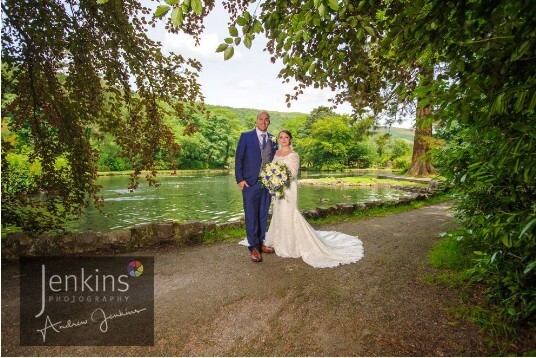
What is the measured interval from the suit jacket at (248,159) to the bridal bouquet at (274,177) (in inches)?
7.6

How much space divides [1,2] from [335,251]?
22.0 ft

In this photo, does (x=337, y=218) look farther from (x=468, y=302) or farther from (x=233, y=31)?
(x=233, y=31)

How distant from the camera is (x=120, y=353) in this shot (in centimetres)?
249

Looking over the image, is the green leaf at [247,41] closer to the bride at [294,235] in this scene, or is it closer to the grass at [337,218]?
the bride at [294,235]

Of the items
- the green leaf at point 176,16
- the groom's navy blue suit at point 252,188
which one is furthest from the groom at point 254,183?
the green leaf at point 176,16

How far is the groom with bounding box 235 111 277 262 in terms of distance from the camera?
16.4 feet

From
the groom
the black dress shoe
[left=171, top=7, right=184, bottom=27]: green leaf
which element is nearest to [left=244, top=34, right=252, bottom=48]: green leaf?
[left=171, top=7, right=184, bottom=27]: green leaf

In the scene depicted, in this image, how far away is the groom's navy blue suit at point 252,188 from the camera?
5.01 m

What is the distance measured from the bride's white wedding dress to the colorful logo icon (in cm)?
230

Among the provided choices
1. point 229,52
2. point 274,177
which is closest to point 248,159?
point 274,177

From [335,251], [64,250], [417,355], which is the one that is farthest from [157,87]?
[417,355]

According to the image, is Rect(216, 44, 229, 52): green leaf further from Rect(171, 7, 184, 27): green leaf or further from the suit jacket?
the suit jacket

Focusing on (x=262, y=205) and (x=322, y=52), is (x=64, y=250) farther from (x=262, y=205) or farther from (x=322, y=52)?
(x=322, y=52)

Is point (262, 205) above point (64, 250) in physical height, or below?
above
